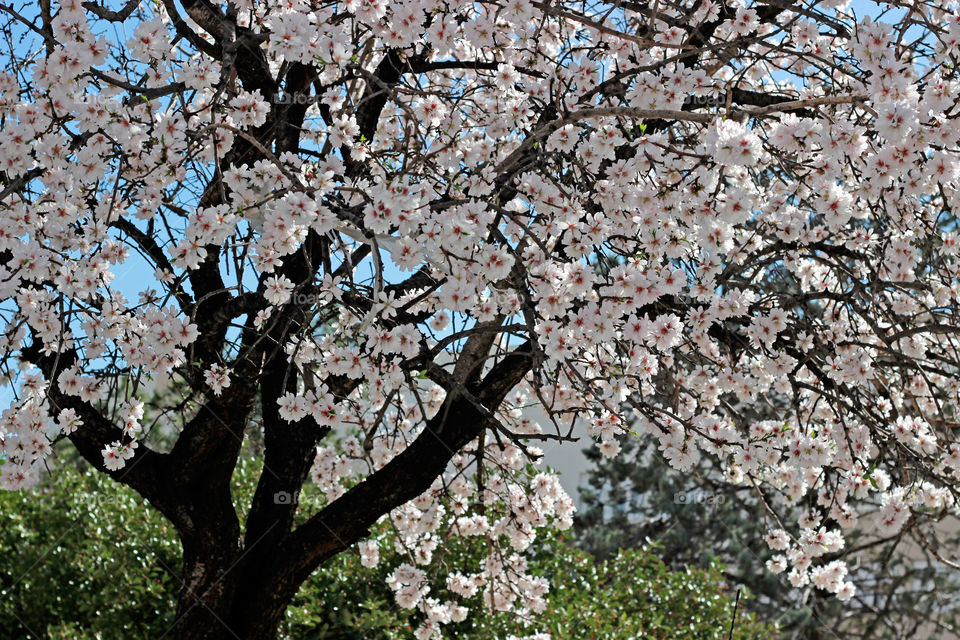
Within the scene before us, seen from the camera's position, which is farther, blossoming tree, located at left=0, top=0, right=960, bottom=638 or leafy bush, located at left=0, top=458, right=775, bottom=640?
leafy bush, located at left=0, top=458, right=775, bottom=640

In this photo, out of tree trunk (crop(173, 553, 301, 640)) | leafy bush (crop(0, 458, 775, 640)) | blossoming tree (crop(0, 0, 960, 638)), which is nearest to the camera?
blossoming tree (crop(0, 0, 960, 638))

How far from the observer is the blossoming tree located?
112 inches

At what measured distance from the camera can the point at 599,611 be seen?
225 inches

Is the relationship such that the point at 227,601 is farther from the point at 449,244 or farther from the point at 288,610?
the point at 449,244

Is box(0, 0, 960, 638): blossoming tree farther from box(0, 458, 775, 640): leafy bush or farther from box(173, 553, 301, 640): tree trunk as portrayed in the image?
box(0, 458, 775, 640): leafy bush

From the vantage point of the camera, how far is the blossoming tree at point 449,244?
2844 millimetres

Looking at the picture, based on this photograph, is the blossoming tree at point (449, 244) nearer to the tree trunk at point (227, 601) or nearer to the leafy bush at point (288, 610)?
the tree trunk at point (227, 601)

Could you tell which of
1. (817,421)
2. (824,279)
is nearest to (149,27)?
(824,279)

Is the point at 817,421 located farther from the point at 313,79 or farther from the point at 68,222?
the point at 68,222

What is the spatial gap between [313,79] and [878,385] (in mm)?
3333

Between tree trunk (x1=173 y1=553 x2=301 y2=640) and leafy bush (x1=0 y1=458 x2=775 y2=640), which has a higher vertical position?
leafy bush (x1=0 y1=458 x2=775 y2=640)

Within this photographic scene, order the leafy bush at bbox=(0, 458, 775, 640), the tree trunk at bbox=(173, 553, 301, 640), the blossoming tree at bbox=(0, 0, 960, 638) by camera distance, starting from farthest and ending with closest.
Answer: the leafy bush at bbox=(0, 458, 775, 640) → the tree trunk at bbox=(173, 553, 301, 640) → the blossoming tree at bbox=(0, 0, 960, 638)

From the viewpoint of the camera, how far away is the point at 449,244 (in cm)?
270

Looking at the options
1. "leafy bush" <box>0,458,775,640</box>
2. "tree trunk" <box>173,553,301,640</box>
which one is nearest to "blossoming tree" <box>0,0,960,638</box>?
"tree trunk" <box>173,553,301,640</box>
